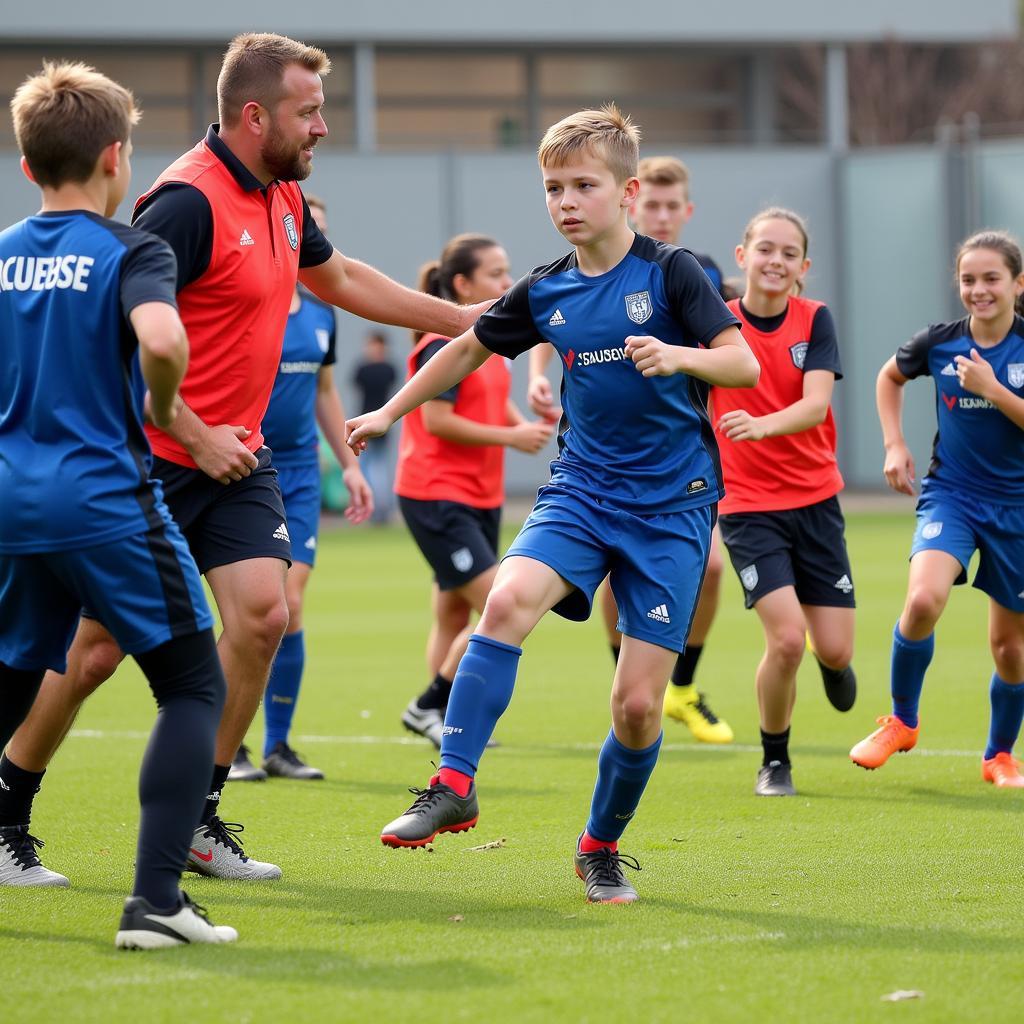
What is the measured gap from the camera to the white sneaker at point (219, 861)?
218 inches

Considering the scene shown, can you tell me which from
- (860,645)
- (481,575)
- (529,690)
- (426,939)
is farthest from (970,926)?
(860,645)

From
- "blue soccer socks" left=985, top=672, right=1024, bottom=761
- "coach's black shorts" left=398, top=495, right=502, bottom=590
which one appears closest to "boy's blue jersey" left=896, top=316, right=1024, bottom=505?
"blue soccer socks" left=985, top=672, right=1024, bottom=761

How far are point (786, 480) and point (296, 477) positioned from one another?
89.2 inches

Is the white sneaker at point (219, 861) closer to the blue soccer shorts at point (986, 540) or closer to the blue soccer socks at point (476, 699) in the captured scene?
the blue soccer socks at point (476, 699)

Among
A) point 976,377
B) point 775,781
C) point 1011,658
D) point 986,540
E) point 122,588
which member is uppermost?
point 976,377

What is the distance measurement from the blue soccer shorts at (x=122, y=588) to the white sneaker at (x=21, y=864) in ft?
3.58

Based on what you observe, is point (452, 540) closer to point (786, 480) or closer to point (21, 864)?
point (786, 480)

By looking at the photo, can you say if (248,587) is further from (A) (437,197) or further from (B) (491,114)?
(B) (491,114)

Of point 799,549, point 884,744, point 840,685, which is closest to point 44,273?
point 799,549

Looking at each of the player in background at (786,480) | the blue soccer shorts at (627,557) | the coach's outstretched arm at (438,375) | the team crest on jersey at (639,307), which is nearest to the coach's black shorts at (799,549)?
the player in background at (786,480)

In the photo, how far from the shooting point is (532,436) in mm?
8133

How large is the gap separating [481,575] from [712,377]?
12.7ft

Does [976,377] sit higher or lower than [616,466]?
higher

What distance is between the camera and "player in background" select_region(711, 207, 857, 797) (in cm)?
720
